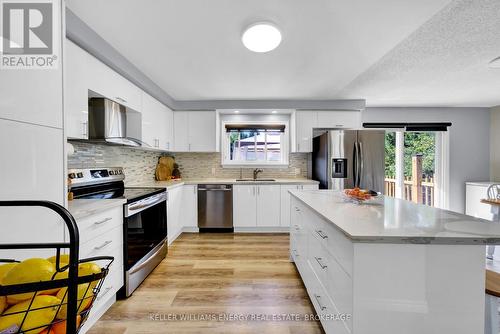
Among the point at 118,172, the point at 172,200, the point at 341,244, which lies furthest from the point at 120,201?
the point at 341,244

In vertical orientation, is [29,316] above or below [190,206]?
above

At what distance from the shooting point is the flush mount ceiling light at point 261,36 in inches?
71.2

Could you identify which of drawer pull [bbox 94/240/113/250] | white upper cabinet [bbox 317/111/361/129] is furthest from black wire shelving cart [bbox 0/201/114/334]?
white upper cabinet [bbox 317/111/361/129]

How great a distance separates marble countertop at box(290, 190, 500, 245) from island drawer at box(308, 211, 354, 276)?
6 centimetres

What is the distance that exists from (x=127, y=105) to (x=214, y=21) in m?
1.41

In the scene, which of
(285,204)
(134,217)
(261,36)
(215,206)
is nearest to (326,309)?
(134,217)

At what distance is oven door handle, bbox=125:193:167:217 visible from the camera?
2002 millimetres

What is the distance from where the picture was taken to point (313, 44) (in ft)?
6.97

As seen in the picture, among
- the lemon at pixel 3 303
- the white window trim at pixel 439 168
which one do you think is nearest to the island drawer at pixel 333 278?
the lemon at pixel 3 303

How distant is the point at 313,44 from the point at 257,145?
2499 millimetres

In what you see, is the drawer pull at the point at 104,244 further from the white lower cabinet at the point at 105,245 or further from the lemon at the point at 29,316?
→ the lemon at the point at 29,316

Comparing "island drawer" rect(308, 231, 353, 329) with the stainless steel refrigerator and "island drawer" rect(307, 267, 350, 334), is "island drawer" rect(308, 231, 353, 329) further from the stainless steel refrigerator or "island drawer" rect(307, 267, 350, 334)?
the stainless steel refrigerator

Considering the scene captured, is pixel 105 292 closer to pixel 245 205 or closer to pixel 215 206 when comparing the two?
pixel 215 206

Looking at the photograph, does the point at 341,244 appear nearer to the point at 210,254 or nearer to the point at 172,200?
the point at 210,254
